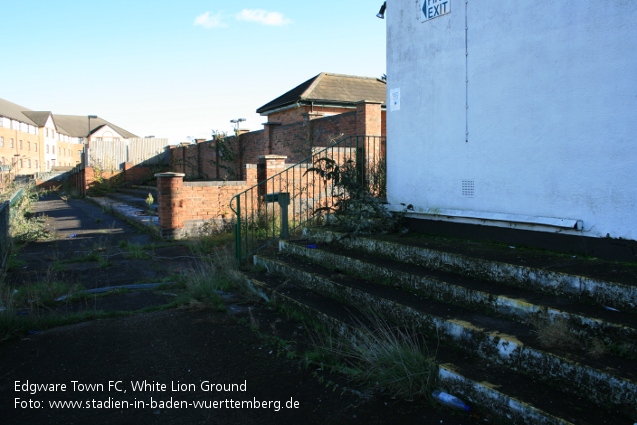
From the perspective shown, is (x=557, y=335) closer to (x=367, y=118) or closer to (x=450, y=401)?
(x=450, y=401)

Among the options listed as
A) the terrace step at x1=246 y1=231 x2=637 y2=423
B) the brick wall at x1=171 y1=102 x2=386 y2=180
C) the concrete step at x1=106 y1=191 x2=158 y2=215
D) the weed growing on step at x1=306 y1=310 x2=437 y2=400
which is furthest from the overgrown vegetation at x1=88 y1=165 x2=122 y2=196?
the weed growing on step at x1=306 y1=310 x2=437 y2=400

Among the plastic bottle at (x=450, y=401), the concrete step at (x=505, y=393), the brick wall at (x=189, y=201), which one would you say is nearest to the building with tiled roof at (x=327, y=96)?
the brick wall at (x=189, y=201)

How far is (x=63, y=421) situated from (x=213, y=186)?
28.7 feet

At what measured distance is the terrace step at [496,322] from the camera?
Result: 9.24 ft

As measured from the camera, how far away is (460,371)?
3.29m

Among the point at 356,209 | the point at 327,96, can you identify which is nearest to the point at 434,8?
the point at 356,209

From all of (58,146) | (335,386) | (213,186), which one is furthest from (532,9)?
(58,146)

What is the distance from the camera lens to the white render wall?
163 inches

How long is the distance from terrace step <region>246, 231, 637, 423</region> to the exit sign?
2.84m

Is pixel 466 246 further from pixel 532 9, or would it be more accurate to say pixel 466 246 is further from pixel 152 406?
pixel 152 406

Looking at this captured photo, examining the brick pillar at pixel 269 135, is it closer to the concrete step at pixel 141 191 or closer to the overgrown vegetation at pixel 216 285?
the concrete step at pixel 141 191

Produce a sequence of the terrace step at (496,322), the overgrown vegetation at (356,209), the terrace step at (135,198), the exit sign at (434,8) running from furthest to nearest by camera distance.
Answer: the terrace step at (135,198), the overgrown vegetation at (356,209), the exit sign at (434,8), the terrace step at (496,322)

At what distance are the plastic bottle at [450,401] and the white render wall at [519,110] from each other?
220cm

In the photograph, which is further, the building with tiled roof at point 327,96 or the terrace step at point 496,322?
the building with tiled roof at point 327,96
